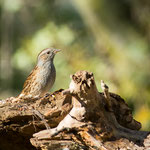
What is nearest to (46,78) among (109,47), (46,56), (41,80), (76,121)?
(41,80)

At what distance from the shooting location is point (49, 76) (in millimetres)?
7812

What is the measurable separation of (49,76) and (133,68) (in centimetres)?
180

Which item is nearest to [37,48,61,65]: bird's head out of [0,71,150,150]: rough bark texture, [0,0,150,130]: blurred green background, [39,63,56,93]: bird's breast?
[39,63,56,93]: bird's breast

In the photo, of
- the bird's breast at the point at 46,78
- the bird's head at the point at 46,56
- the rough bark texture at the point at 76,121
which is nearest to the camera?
the rough bark texture at the point at 76,121

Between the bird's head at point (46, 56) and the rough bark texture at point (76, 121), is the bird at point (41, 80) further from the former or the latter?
the rough bark texture at point (76, 121)

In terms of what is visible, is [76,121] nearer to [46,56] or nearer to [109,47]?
[46,56]

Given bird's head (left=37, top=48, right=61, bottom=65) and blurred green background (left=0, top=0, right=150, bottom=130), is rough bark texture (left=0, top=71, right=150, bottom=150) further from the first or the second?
blurred green background (left=0, top=0, right=150, bottom=130)

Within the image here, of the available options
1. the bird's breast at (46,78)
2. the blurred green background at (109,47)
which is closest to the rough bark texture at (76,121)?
the bird's breast at (46,78)

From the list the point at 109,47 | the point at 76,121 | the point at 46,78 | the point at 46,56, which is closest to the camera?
the point at 76,121

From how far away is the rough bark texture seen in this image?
495 cm

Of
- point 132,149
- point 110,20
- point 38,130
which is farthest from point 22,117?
point 110,20

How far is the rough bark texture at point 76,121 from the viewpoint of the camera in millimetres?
4945

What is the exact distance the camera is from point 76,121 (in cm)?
499

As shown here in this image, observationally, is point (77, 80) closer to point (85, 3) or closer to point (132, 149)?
point (132, 149)
